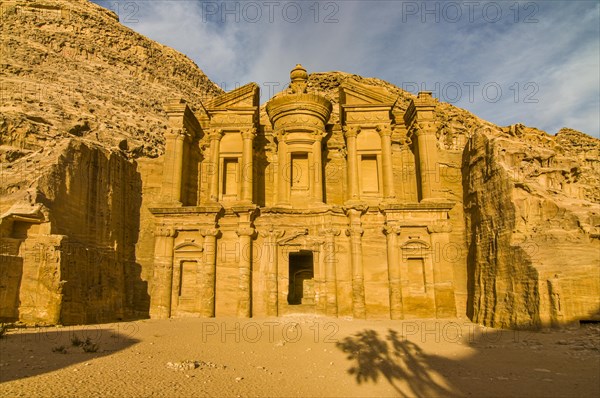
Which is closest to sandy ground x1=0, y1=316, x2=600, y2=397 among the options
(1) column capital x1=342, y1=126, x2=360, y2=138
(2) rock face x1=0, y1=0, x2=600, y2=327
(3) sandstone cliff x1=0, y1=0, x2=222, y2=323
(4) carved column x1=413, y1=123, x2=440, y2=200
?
(3) sandstone cliff x1=0, y1=0, x2=222, y2=323

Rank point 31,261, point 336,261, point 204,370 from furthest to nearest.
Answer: point 336,261 < point 31,261 < point 204,370

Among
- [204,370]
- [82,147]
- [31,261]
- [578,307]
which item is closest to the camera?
[204,370]

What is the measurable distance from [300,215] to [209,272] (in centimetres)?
496

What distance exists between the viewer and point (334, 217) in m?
18.9

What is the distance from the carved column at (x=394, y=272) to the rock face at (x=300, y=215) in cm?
7

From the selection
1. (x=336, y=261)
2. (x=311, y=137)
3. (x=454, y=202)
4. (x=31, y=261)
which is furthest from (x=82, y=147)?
(x=454, y=202)

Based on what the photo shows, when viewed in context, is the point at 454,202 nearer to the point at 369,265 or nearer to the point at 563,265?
the point at 369,265

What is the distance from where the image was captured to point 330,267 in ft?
59.8

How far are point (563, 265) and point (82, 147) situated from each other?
18.8 meters

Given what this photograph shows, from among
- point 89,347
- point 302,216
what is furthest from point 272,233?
point 89,347

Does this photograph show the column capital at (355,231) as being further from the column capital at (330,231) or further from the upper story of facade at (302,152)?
the upper story of facade at (302,152)

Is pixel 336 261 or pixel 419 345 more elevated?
pixel 336 261

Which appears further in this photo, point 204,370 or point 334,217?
point 334,217

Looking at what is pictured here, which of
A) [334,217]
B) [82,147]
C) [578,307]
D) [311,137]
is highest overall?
→ [311,137]
